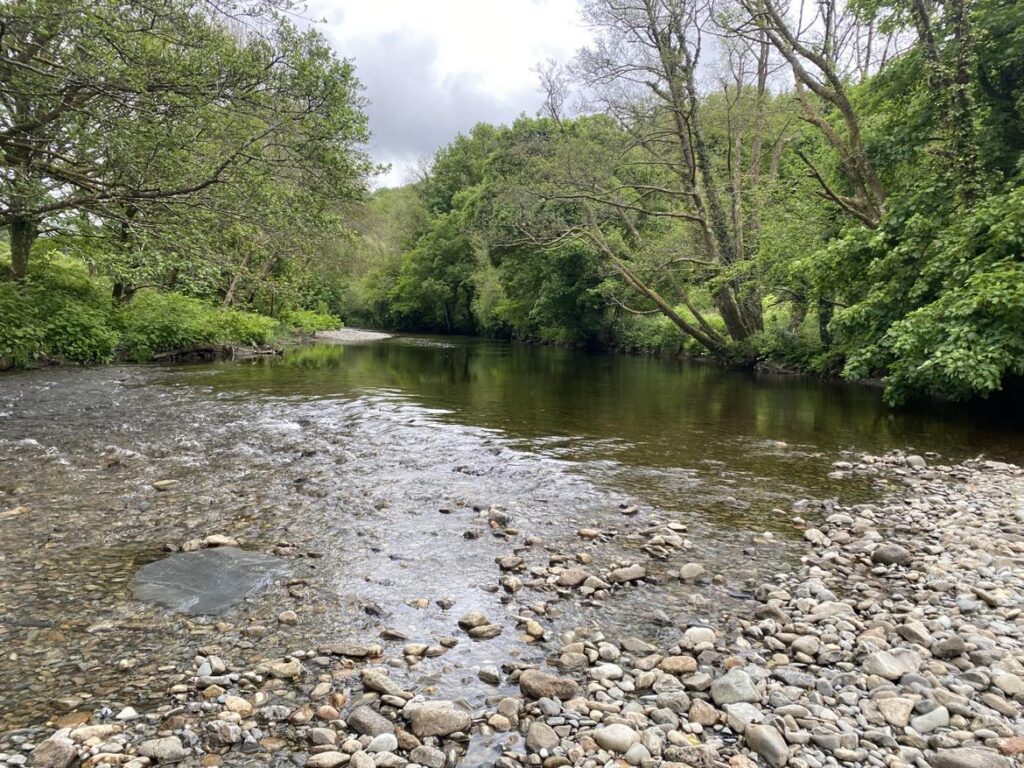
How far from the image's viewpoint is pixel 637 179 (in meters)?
29.2

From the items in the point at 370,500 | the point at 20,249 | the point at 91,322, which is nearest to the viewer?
the point at 370,500

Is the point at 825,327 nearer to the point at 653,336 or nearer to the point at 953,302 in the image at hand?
the point at 953,302

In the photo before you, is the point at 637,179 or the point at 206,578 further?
the point at 637,179

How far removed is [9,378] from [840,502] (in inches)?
753

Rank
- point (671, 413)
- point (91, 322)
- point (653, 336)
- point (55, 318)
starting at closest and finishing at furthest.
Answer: point (671, 413), point (55, 318), point (91, 322), point (653, 336)

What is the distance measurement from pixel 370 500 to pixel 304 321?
4170cm

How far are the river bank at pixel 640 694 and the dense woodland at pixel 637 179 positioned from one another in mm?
8039

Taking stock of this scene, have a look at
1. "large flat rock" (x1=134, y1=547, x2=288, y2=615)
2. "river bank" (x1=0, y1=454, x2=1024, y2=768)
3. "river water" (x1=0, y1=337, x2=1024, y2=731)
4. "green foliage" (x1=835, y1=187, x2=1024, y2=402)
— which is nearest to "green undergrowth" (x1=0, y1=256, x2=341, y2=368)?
"river water" (x1=0, y1=337, x2=1024, y2=731)

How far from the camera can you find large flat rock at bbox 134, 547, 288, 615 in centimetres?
484

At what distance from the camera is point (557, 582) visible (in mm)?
5441

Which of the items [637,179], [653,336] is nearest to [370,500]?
[637,179]

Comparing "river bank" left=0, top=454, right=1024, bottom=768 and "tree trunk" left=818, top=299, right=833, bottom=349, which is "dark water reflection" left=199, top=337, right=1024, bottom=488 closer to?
"tree trunk" left=818, top=299, right=833, bottom=349

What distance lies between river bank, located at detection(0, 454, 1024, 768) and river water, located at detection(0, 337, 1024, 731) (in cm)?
19

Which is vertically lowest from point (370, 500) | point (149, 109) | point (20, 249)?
point (370, 500)
